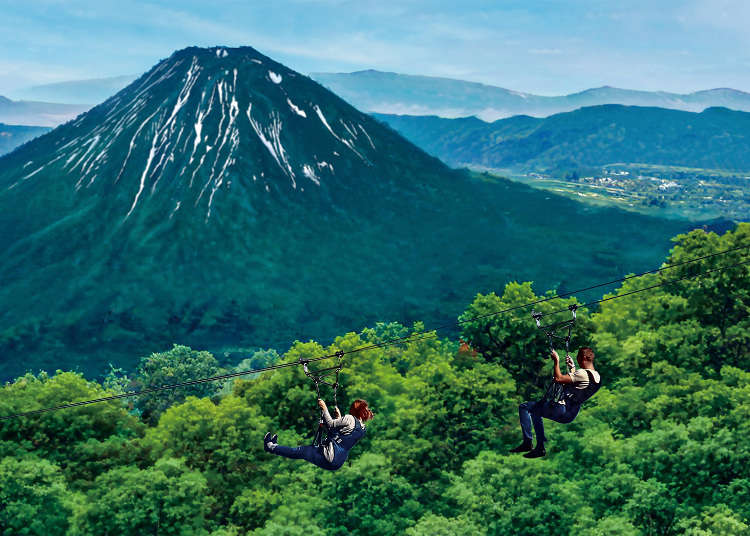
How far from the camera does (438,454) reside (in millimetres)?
45594

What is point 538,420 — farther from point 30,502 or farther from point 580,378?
point 30,502

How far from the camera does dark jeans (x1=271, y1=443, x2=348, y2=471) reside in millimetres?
16188

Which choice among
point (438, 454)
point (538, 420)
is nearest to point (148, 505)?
point (438, 454)

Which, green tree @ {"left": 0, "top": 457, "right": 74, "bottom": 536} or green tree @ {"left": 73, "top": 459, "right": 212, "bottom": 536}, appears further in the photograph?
green tree @ {"left": 0, "top": 457, "right": 74, "bottom": 536}

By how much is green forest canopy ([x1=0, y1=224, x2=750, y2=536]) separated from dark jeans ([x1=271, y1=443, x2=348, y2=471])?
65.6 feet

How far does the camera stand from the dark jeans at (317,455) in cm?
1619

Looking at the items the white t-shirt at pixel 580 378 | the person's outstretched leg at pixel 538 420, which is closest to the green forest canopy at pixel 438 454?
the person's outstretched leg at pixel 538 420

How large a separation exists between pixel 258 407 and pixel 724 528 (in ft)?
Answer: 98.7

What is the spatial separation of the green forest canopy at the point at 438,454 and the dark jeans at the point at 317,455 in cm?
2000

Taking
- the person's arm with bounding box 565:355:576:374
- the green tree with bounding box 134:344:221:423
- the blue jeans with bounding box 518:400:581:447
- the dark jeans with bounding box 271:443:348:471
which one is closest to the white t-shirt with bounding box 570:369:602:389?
the person's arm with bounding box 565:355:576:374

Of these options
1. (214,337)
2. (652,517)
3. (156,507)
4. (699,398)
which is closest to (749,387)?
(699,398)

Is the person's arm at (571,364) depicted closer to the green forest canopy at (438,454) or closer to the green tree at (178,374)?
the green forest canopy at (438,454)

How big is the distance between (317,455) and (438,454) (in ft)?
101

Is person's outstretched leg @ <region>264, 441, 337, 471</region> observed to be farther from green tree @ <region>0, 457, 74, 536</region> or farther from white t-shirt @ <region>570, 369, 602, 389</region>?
green tree @ <region>0, 457, 74, 536</region>
